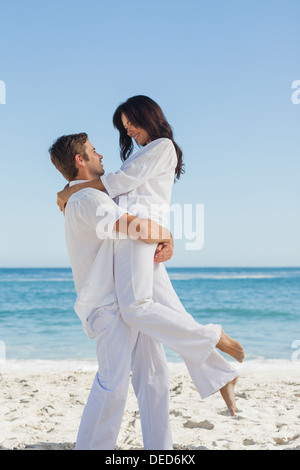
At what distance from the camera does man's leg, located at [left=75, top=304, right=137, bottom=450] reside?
6.88 ft

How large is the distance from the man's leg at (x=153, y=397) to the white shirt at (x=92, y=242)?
34 centimetres

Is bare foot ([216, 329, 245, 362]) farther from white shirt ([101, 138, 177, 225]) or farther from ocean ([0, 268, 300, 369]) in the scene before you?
ocean ([0, 268, 300, 369])

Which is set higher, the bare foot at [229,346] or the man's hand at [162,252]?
the man's hand at [162,252]

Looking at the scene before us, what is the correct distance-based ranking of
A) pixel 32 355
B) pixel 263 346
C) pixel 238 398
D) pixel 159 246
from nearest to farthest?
pixel 159 246, pixel 238 398, pixel 32 355, pixel 263 346

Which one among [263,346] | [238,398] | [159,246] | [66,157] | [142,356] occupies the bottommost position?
[263,346]

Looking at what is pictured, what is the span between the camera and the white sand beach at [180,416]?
2.82 meters

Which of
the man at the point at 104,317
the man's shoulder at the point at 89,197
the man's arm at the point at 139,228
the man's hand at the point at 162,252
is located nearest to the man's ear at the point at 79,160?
the man at the point at 104,317

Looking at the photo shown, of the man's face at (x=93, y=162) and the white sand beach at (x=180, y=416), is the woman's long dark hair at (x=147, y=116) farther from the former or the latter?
the white sand beach at (x=180, y=416)

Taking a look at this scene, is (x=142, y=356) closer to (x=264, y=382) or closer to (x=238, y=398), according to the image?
(x=238, y=398)

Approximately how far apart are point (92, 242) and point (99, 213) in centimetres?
18

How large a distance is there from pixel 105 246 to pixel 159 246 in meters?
0.27

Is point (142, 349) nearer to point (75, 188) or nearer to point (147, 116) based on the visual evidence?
point (75, 188)

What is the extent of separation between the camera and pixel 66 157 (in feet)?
7.84

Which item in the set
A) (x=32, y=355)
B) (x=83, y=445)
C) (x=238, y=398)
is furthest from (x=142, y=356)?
(x=32, y=355)
